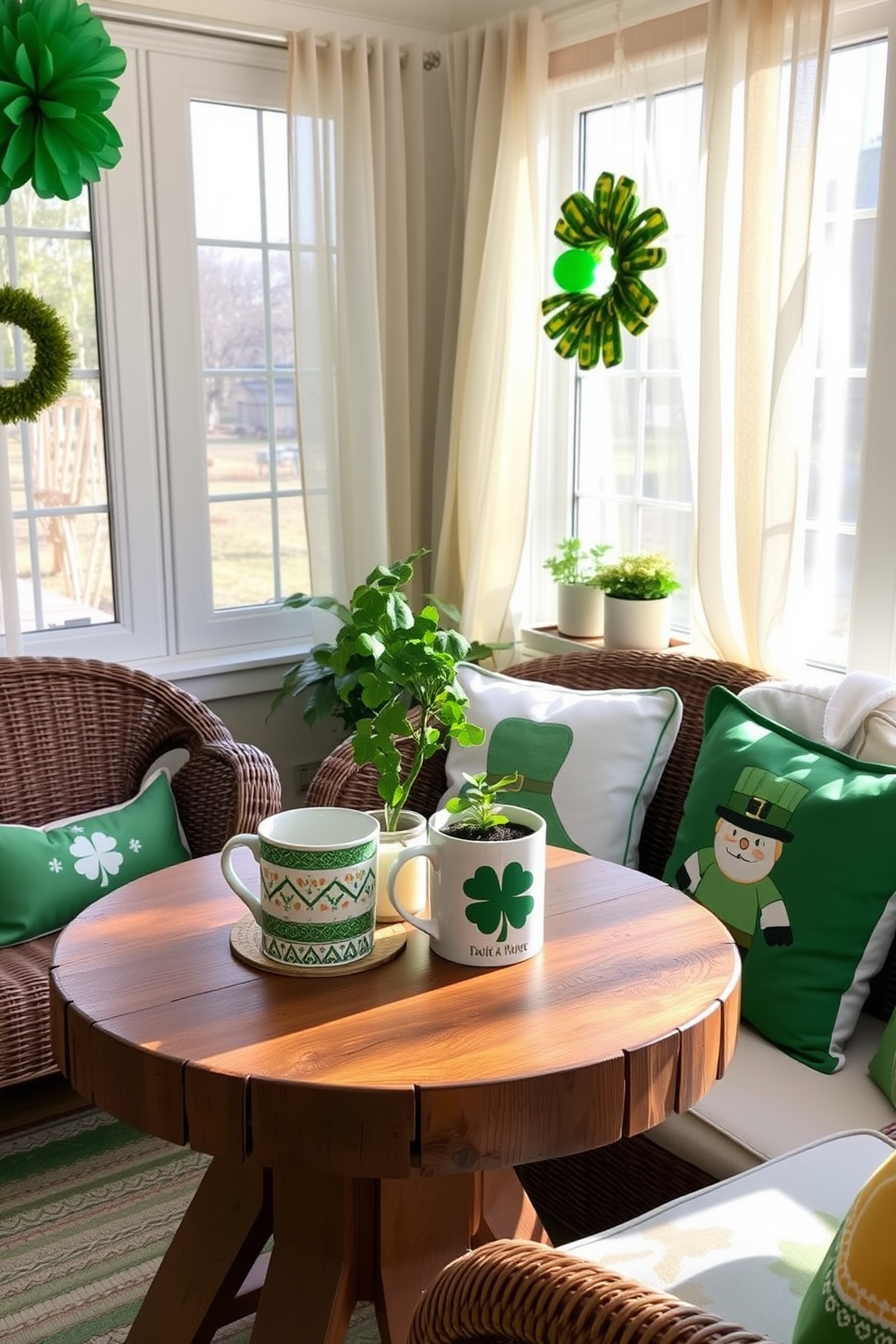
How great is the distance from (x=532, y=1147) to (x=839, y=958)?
2.57ft

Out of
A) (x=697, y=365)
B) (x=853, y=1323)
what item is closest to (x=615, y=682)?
(x=697, y=365)

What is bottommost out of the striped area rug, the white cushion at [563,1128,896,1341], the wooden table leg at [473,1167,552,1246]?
the striped area rug

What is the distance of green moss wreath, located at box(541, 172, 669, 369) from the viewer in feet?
8.85

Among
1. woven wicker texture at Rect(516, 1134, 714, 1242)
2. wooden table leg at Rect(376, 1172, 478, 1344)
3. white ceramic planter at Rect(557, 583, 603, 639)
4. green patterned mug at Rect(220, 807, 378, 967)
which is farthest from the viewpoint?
white ceramic planter at Rect(557, 583, 603, 639)

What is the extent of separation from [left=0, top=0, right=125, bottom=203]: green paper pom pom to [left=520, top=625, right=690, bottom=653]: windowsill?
4.62 ft

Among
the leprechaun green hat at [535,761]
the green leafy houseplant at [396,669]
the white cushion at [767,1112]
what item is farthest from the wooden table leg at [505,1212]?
the leprechaun green hat at [535,761]

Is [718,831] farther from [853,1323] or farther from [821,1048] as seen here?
[853,1323]

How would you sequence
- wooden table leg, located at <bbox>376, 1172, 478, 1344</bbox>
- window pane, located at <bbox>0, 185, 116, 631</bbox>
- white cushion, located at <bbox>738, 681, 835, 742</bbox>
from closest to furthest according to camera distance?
1. wooden table leg, located at <bbox>376, 1172, 478, 1344</bbox>
2. white cushion, located at <bbox>738, 681, 835, 742</bbox>
3. window pane, located at <bbox>0, 185, 116, 631</bbox>

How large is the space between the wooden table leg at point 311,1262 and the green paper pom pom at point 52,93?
1872mm

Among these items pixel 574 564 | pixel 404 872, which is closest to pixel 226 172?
pixel 574 564

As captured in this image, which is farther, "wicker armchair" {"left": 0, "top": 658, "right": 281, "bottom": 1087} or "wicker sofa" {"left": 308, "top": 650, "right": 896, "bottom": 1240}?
"wicker armchair" {"left": 0, "top": 658, "right": 281, "bottom": 1087}

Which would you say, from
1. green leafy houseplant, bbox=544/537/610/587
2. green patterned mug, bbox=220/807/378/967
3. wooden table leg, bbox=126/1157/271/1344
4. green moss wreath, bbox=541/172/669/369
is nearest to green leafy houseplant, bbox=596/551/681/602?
green leafy houseplant, bbox=544/537/610/587

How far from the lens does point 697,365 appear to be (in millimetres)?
2723

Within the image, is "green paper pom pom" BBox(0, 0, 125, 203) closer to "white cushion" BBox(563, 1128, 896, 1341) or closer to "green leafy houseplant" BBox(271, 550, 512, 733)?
"green leafy houseplant" BBox(271, 550, 512, 733)
